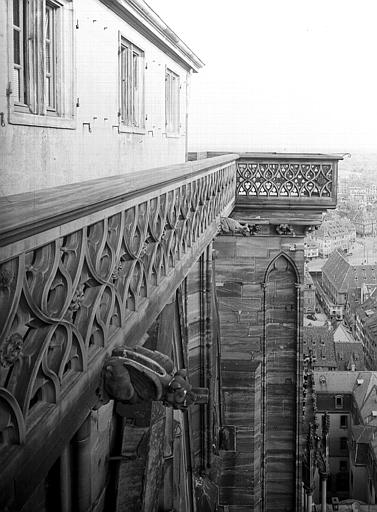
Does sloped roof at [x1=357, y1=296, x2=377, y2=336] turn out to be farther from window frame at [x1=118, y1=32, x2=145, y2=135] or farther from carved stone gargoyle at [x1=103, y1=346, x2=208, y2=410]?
carved stone gargoyle at [x1=103, y1=346, x2=208, y2=410]

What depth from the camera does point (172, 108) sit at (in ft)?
Answer: 35.3

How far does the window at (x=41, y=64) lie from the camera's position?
4.51 m

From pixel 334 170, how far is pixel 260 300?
1980 millimetres

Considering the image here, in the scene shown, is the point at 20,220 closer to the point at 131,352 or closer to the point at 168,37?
the point at 131,352

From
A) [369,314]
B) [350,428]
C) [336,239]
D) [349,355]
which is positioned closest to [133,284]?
[350,428]

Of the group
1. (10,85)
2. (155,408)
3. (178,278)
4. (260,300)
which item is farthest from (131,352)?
(260,300)

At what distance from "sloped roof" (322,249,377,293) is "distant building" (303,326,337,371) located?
48.0 ft

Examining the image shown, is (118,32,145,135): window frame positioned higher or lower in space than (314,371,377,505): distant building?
higher

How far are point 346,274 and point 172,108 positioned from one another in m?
56.8

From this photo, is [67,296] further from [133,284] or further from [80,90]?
[80,90]

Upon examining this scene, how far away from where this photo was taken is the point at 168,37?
8.96 meters

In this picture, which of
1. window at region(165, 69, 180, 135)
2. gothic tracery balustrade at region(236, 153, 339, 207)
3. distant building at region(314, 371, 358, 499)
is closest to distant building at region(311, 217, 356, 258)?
distant building at region(314, 371, 358, 499)

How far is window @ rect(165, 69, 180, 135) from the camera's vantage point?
10.4 m

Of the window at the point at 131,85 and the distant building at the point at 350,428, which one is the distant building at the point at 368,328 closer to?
the distant building at the point at 350,428
